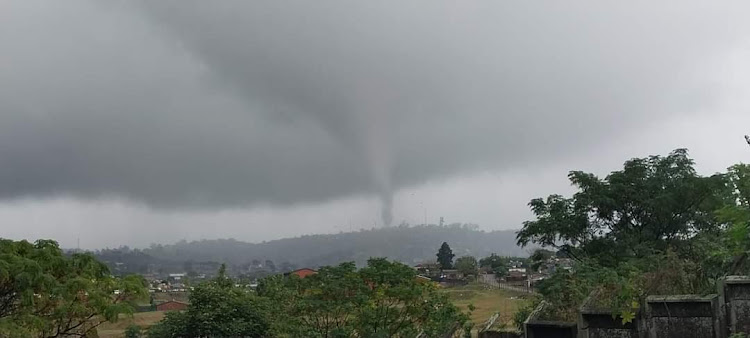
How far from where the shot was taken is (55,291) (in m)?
9.78

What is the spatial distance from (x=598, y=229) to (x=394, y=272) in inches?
457

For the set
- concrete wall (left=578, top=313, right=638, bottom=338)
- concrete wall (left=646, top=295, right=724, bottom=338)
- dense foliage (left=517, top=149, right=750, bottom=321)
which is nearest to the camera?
concrete wall (left=646, top=295, right=724, bottom=338)

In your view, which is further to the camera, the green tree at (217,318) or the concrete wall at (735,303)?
the green tree at (217,318)

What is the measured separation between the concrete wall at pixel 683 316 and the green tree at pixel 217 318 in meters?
10.7

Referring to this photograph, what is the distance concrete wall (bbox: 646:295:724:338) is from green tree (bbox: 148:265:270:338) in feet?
35.2

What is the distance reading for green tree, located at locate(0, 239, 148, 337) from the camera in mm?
9492

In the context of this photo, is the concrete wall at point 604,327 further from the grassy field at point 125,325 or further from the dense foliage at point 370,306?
the grassy field at point 125,325

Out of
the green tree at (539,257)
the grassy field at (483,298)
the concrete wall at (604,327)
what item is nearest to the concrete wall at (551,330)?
the concrete wall at (604,327)

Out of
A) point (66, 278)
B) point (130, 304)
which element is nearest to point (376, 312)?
point (130, 304)

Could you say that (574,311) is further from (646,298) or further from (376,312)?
(376,312)

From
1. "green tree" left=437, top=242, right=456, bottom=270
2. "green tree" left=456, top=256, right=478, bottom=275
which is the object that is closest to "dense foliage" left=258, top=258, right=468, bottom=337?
"green tree" left=456, top=256, right=478, bottom=275

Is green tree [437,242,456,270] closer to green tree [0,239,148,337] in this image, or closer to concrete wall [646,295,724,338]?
green tree [0,239,148,337]

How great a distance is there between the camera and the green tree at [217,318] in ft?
54.5

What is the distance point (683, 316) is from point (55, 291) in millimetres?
9704
